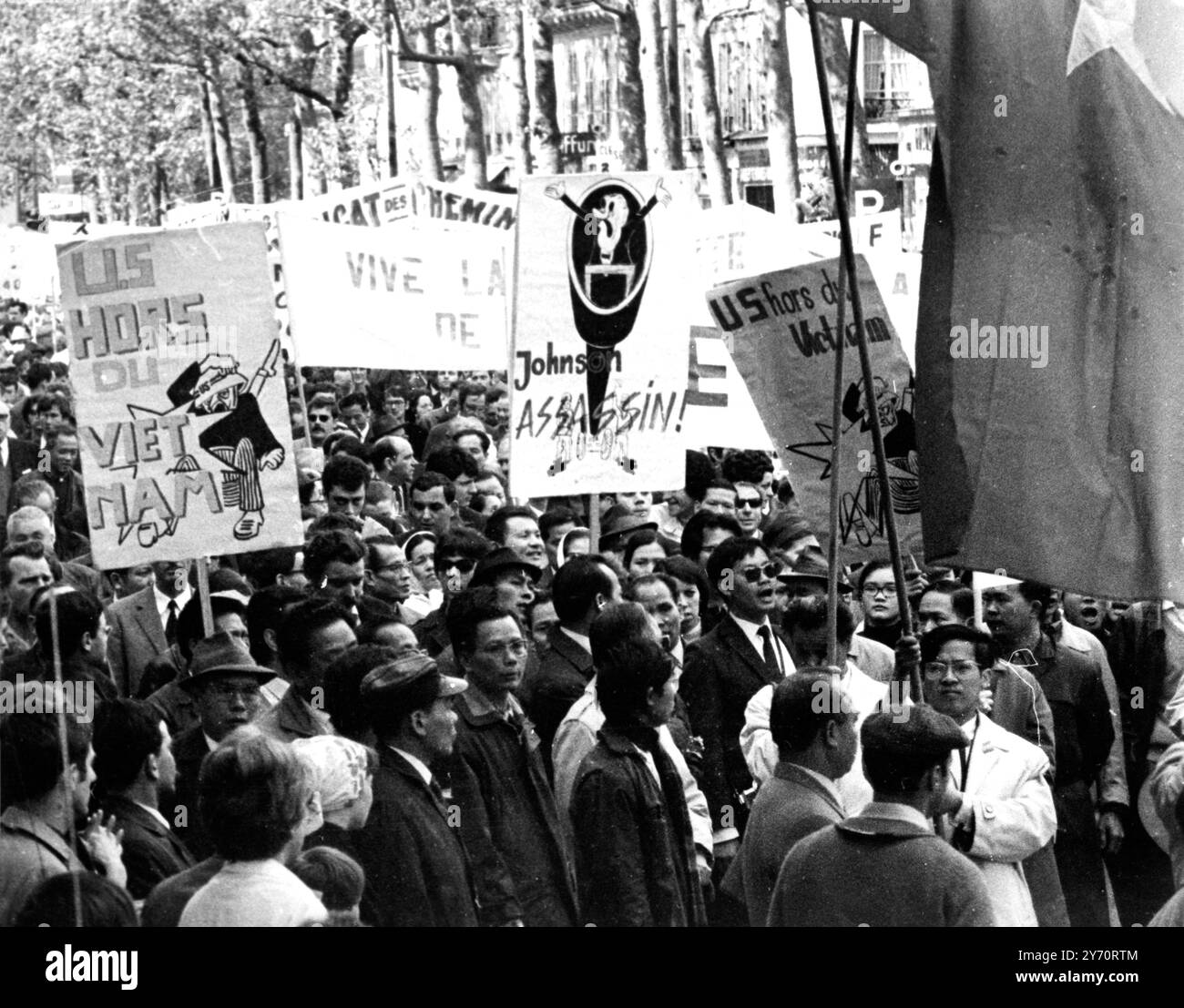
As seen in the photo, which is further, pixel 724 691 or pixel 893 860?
pixel 724 691

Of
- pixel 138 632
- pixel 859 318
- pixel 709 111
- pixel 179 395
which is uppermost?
pixel 709 111

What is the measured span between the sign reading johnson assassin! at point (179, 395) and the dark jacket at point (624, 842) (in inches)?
87.3

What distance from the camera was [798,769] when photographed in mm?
5457

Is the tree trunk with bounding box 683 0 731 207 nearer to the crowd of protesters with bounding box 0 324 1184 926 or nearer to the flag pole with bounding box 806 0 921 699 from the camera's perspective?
the crowd of protesters with bounding box 0 324 1184 926

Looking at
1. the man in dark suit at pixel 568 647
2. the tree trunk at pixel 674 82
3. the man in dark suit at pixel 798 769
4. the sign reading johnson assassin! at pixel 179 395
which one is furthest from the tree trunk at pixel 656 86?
the man in dark suit at pixel 798 769

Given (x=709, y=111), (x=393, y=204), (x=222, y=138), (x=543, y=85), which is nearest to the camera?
(x=393, y=204)

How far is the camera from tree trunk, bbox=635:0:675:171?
2936 cm

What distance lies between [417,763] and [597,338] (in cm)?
337

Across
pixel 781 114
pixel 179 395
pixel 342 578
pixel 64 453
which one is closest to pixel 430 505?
pixel 64 453

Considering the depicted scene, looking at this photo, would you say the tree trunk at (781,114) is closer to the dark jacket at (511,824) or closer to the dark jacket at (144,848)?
the dark jacket at (511,824)

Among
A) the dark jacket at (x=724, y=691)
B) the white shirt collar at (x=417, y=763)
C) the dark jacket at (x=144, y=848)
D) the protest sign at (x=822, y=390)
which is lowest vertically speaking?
the dark jacket at (x=724, y=691)

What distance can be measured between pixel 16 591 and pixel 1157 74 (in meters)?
4.43

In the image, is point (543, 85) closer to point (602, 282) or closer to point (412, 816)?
point (602, 282)

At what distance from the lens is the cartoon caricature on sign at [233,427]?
24.9 feet
